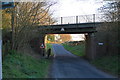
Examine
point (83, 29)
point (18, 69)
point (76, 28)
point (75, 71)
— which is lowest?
point (75, 71)

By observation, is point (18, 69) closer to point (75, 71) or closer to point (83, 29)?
point (75, 71)

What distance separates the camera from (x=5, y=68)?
11.3 meters

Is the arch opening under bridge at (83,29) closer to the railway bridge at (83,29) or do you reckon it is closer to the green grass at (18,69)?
the railway bridge at (83,29)

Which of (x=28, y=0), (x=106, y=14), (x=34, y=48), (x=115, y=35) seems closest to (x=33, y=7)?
(x=28, y=0)

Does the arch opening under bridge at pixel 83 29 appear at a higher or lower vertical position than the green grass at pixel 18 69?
higher

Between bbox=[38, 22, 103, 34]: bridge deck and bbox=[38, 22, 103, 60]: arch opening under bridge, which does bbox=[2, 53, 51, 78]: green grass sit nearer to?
bbox=[38, 22, 103, 60]: arch opening under bridge

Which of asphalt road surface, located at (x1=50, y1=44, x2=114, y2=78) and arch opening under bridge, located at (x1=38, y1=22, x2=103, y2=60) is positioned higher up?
arch opening under bridge, located at (x1=38, y1=22, x2=103, y2=60)

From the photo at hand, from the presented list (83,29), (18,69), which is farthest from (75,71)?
(83,29)

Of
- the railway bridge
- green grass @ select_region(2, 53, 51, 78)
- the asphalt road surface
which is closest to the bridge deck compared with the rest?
the railway bridge

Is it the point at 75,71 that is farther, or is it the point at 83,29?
the point at 83,29

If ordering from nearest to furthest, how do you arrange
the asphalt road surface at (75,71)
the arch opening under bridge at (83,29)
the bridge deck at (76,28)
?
the asphalt road surface at (75,71)
the arch opening under bridge at (83,29)
the bridge deck at (76,28)

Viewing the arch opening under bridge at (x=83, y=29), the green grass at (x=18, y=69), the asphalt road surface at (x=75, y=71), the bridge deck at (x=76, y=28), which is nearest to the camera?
the green grass at (x=18, y=69)

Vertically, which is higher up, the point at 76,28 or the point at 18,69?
the point at 76,28

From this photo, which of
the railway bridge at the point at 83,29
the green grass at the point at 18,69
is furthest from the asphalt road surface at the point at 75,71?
the railway bridge at the point at 83,29
